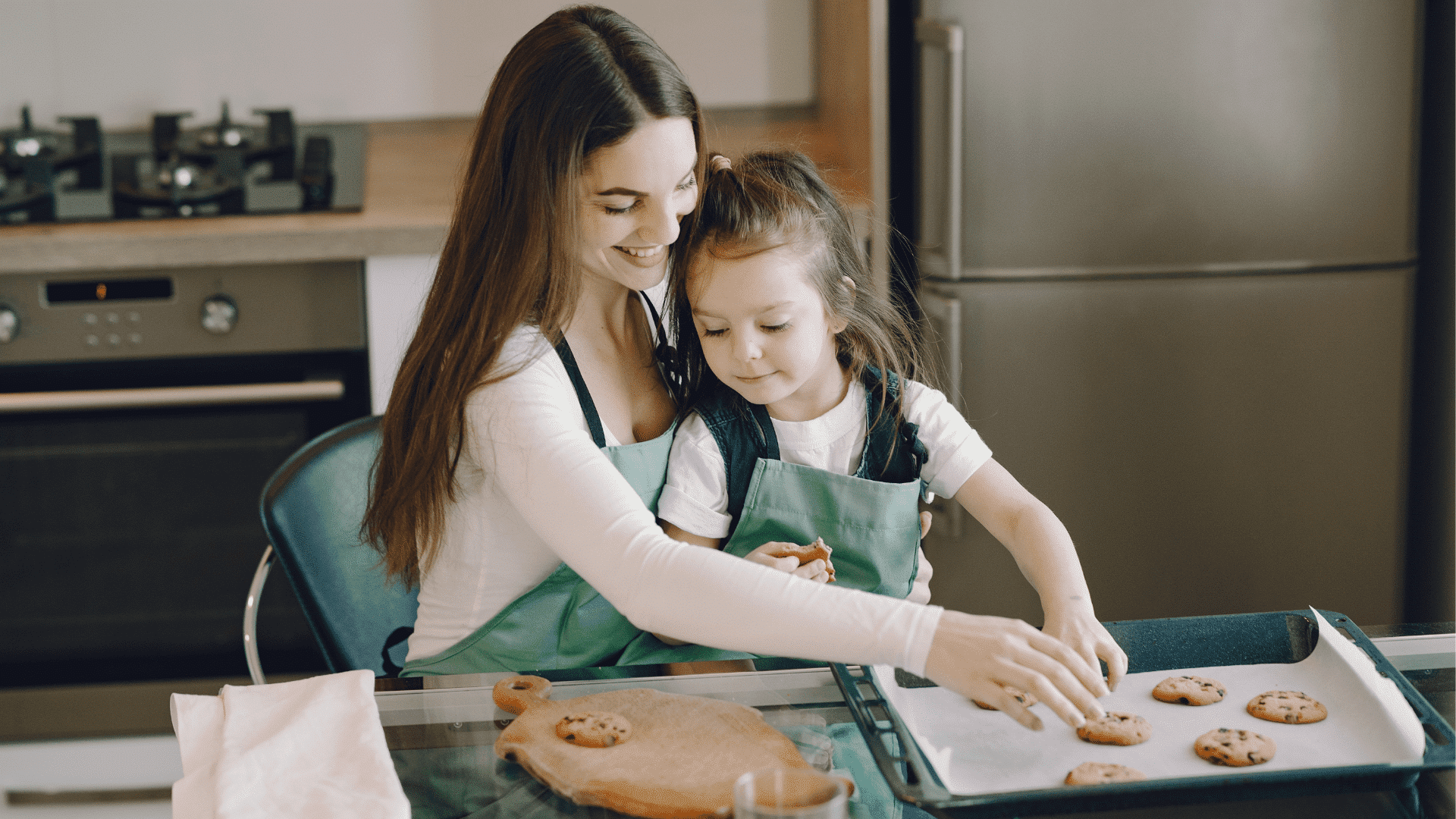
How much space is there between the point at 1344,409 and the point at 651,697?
1.61 metres

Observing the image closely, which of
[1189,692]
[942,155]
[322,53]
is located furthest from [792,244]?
[322,53]

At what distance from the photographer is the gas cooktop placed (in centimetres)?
200

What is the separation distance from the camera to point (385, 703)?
2.86 ft

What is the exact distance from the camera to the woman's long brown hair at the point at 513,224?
1028 millimetres

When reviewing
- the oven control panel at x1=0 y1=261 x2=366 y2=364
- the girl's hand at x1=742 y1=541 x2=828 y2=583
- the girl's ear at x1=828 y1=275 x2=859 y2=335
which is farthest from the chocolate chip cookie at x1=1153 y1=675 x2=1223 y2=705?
the oven control panel at x1=0 y1=261 x2=366 y2=364

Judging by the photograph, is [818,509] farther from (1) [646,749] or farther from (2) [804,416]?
(1) [646,749]

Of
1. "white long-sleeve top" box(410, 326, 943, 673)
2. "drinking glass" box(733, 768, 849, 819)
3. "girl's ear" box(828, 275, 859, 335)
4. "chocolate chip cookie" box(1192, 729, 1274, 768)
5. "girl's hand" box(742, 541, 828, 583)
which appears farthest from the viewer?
"girl's ear" box(828, 275, 859, 335)

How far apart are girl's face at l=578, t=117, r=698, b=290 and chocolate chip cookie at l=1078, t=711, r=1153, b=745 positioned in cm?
54

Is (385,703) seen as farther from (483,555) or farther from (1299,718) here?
(1299,718)

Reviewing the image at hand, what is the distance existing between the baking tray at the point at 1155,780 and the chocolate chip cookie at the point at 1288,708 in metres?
0.06

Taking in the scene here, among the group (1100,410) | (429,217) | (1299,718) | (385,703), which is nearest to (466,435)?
(385,703)

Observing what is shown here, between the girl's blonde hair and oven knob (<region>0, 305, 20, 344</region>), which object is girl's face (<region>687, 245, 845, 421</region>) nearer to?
the girl's blonde hair

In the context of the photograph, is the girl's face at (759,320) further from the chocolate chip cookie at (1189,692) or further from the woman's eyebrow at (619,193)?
the chocolate chip cookie at (1189,692)

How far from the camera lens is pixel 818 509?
118cm
